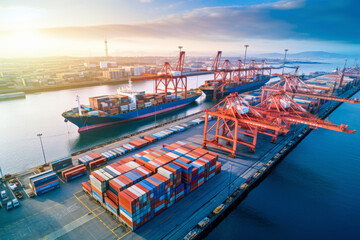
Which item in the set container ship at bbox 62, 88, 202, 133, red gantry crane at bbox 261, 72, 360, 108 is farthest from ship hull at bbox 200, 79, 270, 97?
container ship at bbox 62, 88, 202, 133

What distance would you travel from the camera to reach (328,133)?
52.6 m

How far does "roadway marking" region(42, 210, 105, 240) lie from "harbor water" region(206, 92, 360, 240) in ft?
45.5

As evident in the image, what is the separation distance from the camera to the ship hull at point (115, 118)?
156 ft

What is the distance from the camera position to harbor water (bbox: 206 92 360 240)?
22000 mm

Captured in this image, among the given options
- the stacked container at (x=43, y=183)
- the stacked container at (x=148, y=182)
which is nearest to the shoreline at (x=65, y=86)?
the stacked container at (x=43, y=183)

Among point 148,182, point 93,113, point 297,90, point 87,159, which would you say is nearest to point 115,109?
point 93,113

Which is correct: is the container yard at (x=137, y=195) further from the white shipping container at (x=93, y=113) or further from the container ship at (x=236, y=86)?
the container ship at (x=236, y=86)

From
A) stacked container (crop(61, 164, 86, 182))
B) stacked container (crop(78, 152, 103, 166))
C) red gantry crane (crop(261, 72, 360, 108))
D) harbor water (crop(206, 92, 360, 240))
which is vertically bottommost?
harbor water (crop(206, 92, 360, 240))

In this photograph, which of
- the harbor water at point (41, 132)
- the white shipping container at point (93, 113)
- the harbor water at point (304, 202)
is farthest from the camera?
the white shipping container at point (93, 113)

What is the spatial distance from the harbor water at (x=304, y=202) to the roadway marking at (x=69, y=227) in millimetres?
13861

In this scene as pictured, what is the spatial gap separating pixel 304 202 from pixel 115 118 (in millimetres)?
47036

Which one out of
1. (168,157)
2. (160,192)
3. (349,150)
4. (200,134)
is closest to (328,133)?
(349,150)

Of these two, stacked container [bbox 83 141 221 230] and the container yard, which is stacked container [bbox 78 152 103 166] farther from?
stacked container [bbox 83 141 221 230]

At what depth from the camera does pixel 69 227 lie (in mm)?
19250
